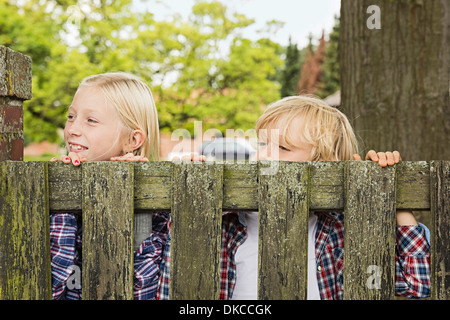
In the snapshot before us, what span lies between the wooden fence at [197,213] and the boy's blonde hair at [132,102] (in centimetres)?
57

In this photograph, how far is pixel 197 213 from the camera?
4.86 feet

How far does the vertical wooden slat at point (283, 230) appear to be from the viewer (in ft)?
4.86

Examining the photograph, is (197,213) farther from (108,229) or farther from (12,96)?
(12,96)

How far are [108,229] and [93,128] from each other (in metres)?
0.61

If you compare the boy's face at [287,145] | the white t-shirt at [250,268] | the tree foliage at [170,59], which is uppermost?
the tree foliage at [170,59]

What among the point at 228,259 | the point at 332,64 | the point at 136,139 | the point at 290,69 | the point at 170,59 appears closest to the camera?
the point at 228,259

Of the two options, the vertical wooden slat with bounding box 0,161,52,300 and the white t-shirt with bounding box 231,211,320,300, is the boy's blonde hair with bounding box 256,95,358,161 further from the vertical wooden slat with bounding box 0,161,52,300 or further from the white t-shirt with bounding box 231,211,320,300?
the vertical wooden slat with bounding box 0,161,52,300

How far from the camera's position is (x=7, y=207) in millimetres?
1498

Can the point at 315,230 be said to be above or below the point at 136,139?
below

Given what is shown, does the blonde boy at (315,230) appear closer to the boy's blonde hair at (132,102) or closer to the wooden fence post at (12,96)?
the boy's blonde hair at (132,102)

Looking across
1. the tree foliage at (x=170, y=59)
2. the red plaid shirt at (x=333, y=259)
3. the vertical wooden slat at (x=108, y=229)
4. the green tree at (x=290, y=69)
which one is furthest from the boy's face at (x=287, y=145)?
the green tree at (x=290, y=69)

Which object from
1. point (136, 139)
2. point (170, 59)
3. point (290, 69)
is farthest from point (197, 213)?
point (290, 69)

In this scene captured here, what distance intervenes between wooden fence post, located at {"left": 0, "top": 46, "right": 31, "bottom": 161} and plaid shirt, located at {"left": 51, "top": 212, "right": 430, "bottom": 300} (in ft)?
0.97

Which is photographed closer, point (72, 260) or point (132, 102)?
point (72, 260)
